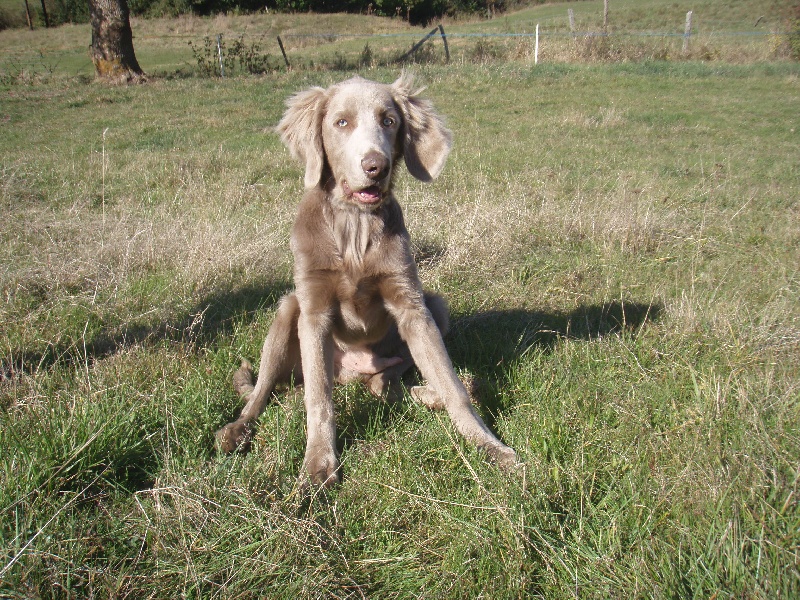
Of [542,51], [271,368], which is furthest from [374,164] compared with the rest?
[542,51]

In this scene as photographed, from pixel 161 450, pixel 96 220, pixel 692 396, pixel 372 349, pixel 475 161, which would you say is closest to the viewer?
pixel 161 450

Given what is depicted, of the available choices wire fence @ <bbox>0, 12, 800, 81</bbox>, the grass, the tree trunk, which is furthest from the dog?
the grass

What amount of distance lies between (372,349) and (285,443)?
3.40 ft

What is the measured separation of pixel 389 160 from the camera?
2980mm

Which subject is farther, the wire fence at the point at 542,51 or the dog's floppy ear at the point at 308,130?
the wire fence at the point at 542,51

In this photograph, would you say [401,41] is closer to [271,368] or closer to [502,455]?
[271,368]

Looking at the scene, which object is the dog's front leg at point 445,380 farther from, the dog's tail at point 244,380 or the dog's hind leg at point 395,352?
the dog's tail at point 244,380

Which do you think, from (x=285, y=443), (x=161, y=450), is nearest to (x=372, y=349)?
(x=285, y=443)

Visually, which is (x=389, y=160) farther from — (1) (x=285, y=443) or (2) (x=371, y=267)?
(1) (x=285, y=443)

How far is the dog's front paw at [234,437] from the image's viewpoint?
2723 millimetres

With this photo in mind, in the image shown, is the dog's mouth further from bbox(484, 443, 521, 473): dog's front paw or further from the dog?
bbox(484, 443, 521, 473): dog's front paw

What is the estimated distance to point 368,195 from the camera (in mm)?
3078

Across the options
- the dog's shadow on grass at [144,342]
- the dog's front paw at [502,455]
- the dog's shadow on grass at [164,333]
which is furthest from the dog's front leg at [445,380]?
the dog's shadow on grass at [164,333]

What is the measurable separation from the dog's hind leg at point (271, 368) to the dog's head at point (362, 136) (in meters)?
0.71
